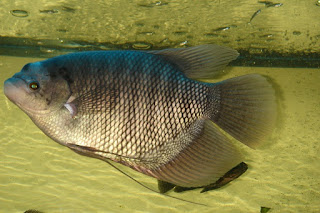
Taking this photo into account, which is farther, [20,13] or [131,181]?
[20,13]

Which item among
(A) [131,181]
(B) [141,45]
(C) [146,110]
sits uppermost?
(C) [146,110]

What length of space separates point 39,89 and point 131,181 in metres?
2.94

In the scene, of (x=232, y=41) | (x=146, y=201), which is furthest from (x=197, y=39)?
(x=146, y=201)

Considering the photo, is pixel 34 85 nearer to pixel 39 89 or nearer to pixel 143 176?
pixel 39 89

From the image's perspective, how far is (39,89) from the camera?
3.77 ft

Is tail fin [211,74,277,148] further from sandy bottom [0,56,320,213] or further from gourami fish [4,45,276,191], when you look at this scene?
sandy bottom [0,56,320,213]

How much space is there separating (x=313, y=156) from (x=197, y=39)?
138 inches

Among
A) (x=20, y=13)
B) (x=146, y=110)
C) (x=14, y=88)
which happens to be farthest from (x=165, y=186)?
(x=20, y=13)

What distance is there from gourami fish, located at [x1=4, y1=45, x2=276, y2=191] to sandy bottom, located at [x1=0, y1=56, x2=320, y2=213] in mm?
2274

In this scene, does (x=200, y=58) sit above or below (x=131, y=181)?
above

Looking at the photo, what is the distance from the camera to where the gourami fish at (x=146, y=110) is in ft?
3.73

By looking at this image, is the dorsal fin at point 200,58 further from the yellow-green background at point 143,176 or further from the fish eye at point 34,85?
the yellow-green background at point 143,176

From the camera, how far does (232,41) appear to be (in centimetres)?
636

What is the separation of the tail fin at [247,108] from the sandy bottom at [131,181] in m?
2.35
